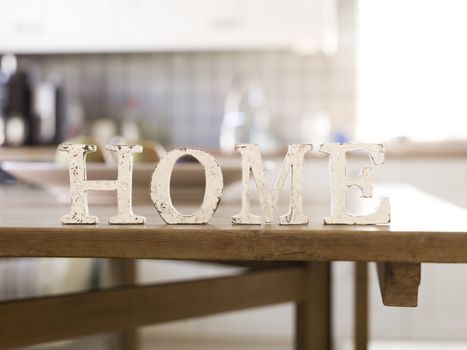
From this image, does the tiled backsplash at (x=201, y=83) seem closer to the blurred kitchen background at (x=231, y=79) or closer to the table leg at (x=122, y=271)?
the blurred kitchen background at (x=231, y=79)

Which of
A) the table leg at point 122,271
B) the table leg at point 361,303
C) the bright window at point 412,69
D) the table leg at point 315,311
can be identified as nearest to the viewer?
the table leg at point 315,311

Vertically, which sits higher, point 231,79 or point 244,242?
point 231,79

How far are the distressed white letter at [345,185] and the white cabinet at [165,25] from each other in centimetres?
210

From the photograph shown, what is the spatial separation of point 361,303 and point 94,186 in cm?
105

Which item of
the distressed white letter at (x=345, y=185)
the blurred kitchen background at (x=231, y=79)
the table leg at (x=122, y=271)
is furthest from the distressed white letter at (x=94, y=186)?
the blurred kitchen background at (x=231, y=79)

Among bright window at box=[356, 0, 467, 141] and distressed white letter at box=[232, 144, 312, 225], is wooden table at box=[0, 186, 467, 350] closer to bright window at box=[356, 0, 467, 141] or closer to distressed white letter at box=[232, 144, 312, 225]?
distressed white letter at box=[232, 144, 312, 225]

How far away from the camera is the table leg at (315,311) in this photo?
127 centimetres

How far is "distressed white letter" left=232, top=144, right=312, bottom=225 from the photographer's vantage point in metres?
0.70

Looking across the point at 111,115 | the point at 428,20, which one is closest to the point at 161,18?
the point at 111,115

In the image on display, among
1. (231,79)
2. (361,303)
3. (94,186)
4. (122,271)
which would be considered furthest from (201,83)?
(94,186)

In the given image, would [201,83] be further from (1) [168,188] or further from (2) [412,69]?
(1) [168,188]

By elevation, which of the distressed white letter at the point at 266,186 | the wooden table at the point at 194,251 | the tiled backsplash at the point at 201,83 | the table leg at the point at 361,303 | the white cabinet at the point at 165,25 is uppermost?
the white cabinet at the point at 165,25

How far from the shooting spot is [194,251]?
25.1 inches

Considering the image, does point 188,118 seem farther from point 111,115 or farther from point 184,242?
point 184,242
